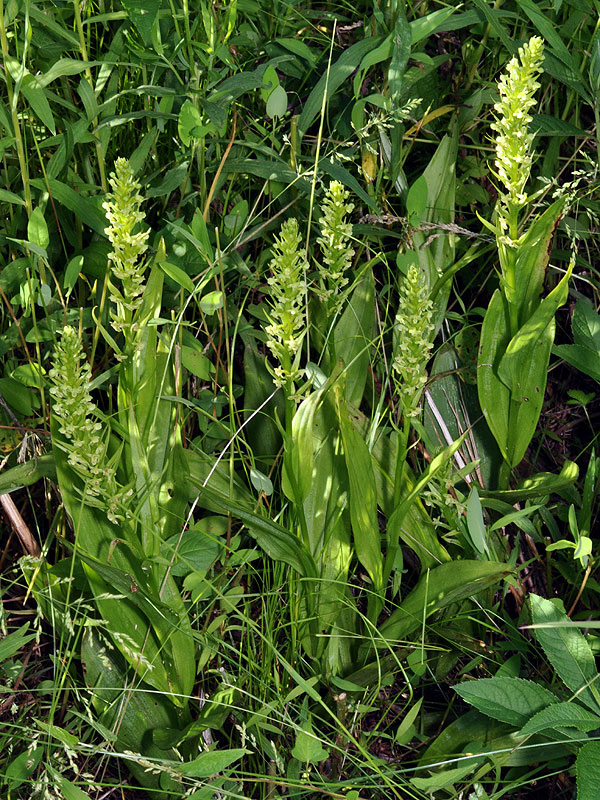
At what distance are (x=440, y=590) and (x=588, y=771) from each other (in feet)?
1.13

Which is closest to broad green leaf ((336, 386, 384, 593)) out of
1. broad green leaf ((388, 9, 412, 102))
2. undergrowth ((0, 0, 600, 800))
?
undergrowth ((0, 0, 600, 800))

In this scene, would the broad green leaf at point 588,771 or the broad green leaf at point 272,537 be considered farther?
the broad green leaf at point 272,537

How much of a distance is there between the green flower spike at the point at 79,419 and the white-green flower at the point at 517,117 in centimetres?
78

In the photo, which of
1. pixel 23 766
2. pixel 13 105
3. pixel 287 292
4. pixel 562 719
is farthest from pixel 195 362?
pixel 562 719

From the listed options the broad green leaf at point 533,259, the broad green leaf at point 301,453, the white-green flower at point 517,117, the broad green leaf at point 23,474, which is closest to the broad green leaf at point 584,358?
the broad green leaf at point 533,259

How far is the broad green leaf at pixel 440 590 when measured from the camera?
3.97 ft

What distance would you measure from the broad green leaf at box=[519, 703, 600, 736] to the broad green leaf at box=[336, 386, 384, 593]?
A: 0.33m

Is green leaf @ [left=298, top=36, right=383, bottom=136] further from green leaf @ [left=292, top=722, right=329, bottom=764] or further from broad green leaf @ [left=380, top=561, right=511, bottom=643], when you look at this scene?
green leaf @ [left=292, top=722, right=329, bottom=764]

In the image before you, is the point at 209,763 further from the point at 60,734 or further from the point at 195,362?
the point at 195,362

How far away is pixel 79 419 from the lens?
108 cm

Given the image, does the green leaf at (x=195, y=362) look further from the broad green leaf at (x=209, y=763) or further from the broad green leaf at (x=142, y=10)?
the broad green leaf at (x=209, y=763)

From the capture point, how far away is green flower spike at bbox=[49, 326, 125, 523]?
105cm

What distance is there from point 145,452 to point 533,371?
77 cm

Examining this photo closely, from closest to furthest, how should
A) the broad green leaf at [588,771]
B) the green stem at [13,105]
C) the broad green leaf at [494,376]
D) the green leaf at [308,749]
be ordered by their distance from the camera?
the broad green leaf at [588,771] → the green leaf at [308,749] → the green stem at [13,105] → the broad green leaf at [494,376]
